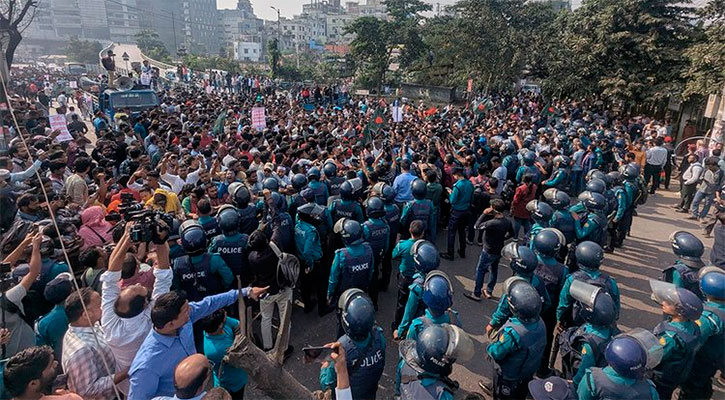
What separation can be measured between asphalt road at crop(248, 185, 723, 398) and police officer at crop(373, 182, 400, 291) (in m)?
0.29

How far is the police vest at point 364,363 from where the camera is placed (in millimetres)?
3439

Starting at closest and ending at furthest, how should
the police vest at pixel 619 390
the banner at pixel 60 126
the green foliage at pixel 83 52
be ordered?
1. the police vest at pixel 619 390
2. the banner at pixel 60 126
3. the green foliage at pixel 83 52

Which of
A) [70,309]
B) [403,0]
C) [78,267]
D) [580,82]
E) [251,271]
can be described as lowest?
[251,271]

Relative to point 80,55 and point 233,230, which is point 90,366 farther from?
point 80,55

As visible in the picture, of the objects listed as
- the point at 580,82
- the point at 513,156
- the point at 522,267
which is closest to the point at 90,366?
the point at 522,267

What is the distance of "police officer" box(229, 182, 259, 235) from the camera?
5746mm

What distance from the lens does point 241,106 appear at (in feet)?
61.6

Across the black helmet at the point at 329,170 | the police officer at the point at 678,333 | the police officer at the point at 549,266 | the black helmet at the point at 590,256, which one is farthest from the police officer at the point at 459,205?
the police officer at the point at 678,333

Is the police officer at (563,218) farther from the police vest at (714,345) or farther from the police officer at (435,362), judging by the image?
the police officer at (435,362)

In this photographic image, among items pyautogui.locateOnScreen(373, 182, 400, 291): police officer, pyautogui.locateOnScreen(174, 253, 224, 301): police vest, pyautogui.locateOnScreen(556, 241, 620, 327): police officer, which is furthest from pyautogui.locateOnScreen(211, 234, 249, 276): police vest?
pyautogui.locateOnScreen(556, 241, 620, 327): police officer

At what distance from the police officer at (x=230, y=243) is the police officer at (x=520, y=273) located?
2.95 metres

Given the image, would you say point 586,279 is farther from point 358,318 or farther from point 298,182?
point 298,182

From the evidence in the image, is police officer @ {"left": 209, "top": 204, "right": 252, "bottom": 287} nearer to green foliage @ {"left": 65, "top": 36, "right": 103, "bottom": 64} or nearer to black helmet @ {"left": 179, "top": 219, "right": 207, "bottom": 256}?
black helmet @ {"left": 179, "top": 219, "right": 207, "bottom": 256}

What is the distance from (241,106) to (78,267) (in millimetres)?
15386
